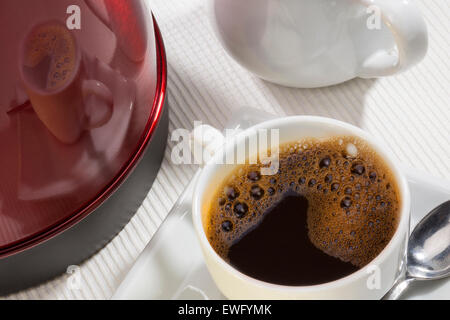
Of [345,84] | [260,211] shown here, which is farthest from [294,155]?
[345,84]

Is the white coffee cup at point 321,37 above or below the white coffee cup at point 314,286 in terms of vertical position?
above

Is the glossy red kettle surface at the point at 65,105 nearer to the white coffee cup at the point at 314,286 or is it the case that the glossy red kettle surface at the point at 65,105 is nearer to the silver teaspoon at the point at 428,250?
the white coffee cup at the point at 314,286

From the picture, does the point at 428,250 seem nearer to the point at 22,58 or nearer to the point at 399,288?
the point at 399,288

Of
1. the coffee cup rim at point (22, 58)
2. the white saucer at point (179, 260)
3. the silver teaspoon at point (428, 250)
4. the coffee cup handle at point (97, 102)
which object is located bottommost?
the silver teaspoon at point (428, 250)

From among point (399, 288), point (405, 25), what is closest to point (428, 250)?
point (399, 288)

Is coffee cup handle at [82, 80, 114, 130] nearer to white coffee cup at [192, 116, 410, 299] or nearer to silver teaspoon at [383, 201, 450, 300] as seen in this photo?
white coffee cup at [192, 116, 410, 299]

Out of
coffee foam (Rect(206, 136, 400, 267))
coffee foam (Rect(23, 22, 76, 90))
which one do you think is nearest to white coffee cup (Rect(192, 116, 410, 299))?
coffee foam (Rect(206, 136, 400, 267))

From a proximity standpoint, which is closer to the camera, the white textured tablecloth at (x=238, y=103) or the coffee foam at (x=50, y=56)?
the coffee foam at (x=50, y=56)

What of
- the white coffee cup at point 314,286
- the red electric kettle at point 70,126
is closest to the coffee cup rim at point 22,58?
the red electric kettle at point 70,126
